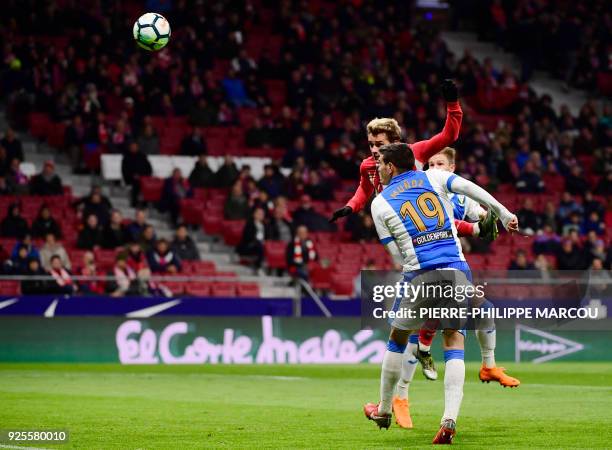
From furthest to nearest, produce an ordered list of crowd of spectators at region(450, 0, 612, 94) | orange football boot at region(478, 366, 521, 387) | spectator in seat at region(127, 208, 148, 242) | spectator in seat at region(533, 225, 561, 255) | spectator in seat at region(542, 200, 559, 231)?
crowd of spectators at region(450, 0, 612, 94), spectator in seat at region(542, 200, 559, 231), spectator in seat at region(533, 225, 561, 255), spectator in seat at region(127, 208, 148, 242), orange football boot at region(478, 366, 521, 387)

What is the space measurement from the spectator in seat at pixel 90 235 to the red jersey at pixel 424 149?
474 inches

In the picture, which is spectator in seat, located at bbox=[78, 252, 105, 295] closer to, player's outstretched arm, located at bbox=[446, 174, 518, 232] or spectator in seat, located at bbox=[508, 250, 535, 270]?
spectator in seat, located at bbox=[508, 250, 535, 270]

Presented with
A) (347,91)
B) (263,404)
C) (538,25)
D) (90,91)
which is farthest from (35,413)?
(538,25)

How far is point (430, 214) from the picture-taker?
909 cm

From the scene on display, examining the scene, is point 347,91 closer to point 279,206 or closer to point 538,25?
point 279,206

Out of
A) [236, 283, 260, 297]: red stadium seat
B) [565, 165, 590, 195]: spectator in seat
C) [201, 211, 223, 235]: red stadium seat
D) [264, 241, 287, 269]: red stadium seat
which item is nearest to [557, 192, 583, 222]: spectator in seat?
[565, 165, 590, 195]: spectator in seat

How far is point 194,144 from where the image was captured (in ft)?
86.8

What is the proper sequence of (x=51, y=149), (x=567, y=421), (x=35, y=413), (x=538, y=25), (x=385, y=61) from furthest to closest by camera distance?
(x=538, y=25) < (x=385, y=61) < (x=51, y=149) < (x=35, y=413) < (x=567, y=421)

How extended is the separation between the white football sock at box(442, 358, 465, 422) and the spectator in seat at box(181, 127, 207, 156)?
1786cm

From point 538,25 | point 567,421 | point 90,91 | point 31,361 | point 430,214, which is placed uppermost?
point 538,25

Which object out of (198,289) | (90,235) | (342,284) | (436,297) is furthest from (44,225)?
(436,297)

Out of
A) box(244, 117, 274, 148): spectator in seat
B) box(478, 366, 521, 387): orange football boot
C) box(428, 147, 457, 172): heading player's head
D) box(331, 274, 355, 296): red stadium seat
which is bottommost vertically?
box(331, 274, 355, 296): red stadium seat

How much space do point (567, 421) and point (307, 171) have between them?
Answer: 54.5 feet

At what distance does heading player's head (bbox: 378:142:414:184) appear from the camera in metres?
9.25
